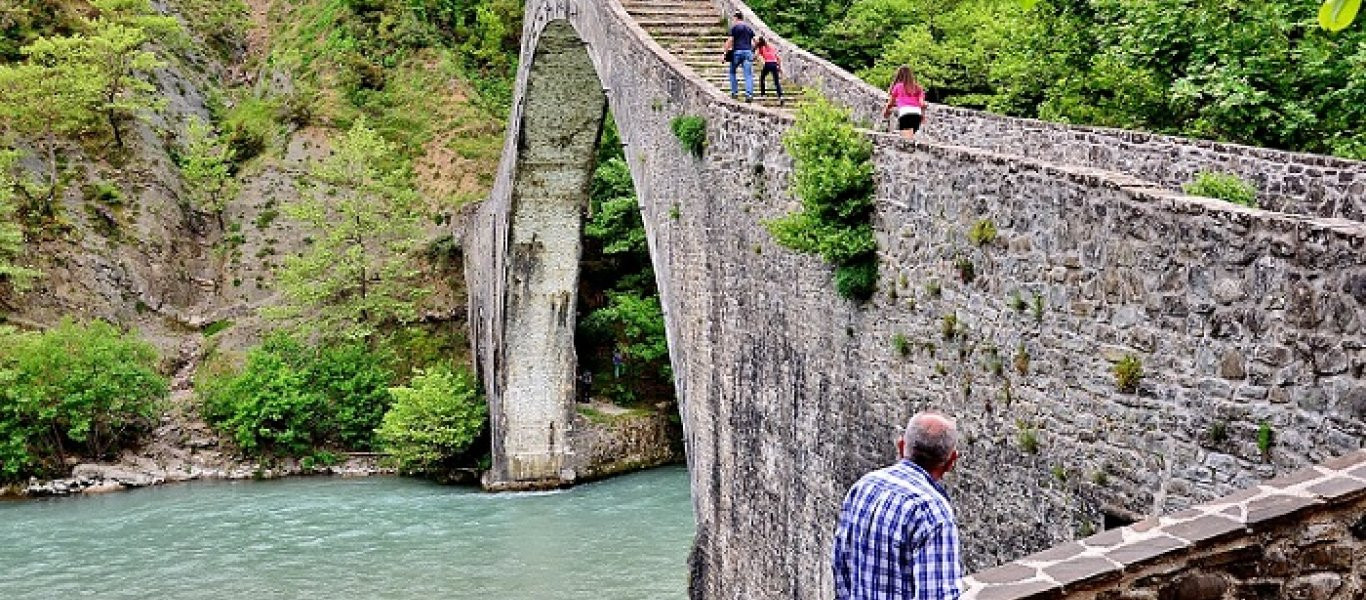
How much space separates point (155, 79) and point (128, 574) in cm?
2769

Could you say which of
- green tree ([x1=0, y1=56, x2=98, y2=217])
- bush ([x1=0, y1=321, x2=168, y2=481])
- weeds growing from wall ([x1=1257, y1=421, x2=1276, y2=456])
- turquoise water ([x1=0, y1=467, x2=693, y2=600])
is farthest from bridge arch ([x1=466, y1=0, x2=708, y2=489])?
weeds growing from wall ([x1=1257, y1=421, x2=1276, y2=456])

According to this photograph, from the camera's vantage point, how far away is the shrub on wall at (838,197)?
30.5 feet

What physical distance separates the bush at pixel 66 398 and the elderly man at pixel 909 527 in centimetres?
2996

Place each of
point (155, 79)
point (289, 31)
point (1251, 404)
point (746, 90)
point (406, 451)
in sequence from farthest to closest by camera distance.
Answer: point (289, 31), point (155, 79), point (406, 451), point (746, 90), point (1251, 404)

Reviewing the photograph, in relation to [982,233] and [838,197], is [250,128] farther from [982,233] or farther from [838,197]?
[982,233]

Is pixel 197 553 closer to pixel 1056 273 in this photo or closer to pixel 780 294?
pixel 780 294

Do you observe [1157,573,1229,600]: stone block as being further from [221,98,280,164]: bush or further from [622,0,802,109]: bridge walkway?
[221,98,280,164]: bush

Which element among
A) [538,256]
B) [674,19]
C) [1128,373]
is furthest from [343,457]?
[1128,373]

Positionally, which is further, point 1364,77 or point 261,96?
point 261,96

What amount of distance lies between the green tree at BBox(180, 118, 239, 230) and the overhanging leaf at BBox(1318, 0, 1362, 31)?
41.1 m

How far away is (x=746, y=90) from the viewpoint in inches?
592

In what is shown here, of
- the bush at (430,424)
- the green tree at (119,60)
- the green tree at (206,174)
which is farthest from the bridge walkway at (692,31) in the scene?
the green tree at (119,60)

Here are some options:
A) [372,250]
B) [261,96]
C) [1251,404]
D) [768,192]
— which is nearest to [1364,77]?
[768,192]

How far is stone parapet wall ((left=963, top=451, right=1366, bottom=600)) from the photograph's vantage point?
3.72 meters
